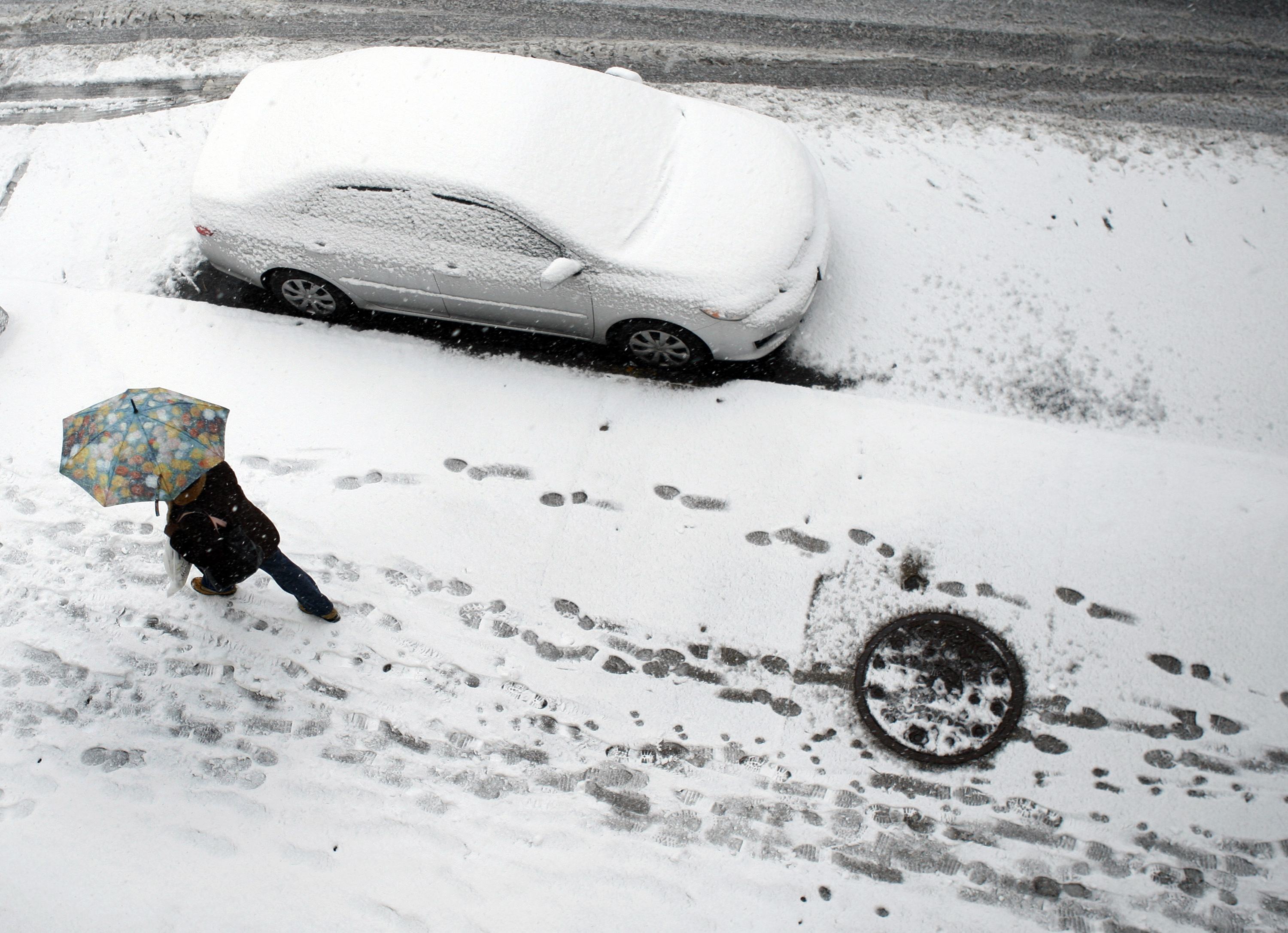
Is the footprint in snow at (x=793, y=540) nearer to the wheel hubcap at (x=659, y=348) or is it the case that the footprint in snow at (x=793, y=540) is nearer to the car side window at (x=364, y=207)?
the wheel hubcap at (x=659, y=348)

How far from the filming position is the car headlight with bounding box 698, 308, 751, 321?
4.65m

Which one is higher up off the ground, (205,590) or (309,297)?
(309,297)

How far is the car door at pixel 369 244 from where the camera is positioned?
15.3ft

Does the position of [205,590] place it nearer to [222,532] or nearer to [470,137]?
[222,532]

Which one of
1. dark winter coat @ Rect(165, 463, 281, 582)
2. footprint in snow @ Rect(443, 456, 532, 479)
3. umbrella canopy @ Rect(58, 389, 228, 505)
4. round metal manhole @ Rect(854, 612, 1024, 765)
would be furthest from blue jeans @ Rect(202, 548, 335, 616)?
round metal manhole @ Rect(854, 612, 1024, 765)

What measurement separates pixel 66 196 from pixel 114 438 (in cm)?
415

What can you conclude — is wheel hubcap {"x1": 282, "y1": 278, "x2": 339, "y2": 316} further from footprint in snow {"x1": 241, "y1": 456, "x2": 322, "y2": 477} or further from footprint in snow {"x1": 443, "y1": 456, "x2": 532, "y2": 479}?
footprint in snow {"x1": 443, "y1": 456, "x2": 532, "y2": 479}

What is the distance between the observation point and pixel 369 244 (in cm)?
481

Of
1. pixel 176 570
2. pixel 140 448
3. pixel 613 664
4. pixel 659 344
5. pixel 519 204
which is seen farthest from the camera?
pixel 659 344

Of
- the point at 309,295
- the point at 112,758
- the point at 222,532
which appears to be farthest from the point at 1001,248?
the point at 112,758

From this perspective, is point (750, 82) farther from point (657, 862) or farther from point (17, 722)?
point (17, 722)

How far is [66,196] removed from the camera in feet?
19.8

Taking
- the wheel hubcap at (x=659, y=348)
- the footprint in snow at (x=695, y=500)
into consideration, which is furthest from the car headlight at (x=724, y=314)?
the footprint in snow at (x=695, y=500)

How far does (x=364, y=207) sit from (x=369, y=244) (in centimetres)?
23
